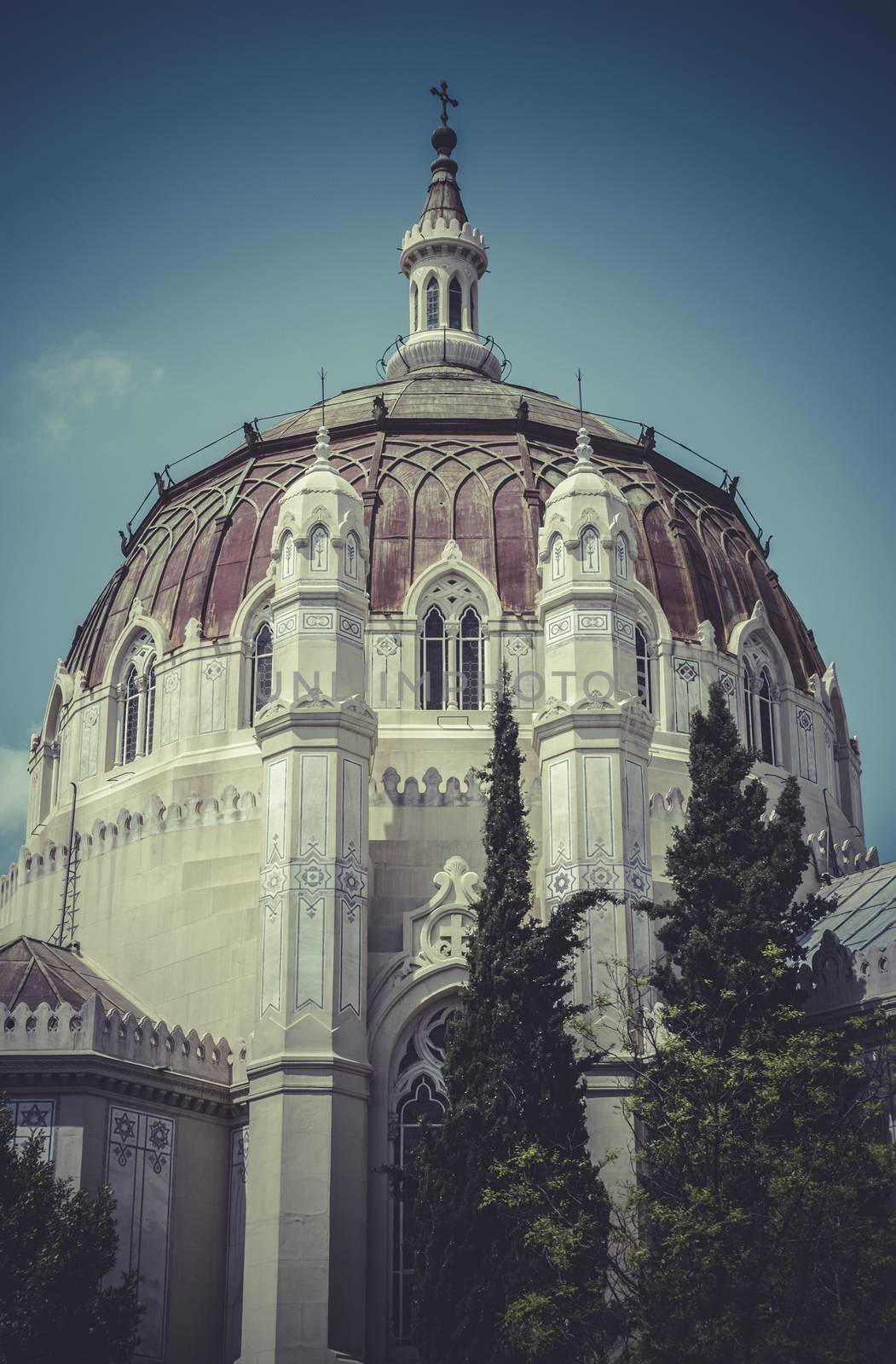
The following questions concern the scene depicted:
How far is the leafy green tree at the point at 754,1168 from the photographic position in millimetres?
27406

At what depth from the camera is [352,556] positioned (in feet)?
130

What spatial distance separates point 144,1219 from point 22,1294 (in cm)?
579

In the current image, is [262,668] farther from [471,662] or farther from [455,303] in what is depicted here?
[455,303]

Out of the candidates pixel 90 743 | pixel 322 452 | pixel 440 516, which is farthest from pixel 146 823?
pixel 440 516

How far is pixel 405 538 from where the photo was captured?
44.4 metres

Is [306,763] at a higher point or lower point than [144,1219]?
higher

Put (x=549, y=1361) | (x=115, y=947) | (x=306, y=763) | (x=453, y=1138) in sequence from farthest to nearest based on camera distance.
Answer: (x=115, y=947) → (x=306, y=763) → (x=453, y=1138) → (x=549, y=1361)

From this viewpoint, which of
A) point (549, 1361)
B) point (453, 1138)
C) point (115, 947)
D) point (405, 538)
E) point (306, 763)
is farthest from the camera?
point (405, 538)

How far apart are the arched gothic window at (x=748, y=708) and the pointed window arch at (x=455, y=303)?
51.4ft

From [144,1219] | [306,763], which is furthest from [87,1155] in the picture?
[306,763]

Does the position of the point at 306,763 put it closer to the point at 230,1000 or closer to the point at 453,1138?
the point at 230,1000

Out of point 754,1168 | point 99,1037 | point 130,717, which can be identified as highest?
point 130,717

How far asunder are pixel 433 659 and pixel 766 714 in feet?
26.4

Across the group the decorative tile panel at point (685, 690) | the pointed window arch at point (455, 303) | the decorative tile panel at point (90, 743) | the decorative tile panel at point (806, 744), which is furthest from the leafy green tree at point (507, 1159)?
the pointed window arch at point (455, 303)
